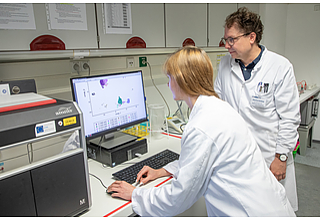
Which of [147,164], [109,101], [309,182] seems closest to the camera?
[147,164]

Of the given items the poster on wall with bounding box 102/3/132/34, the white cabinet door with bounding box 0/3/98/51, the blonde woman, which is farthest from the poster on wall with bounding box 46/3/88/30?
the blonde woman

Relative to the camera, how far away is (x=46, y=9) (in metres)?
1.07

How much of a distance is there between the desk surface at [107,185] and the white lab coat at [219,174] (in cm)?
7

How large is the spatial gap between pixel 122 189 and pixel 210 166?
401 millimetres

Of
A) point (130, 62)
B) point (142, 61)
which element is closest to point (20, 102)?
point (130, 62)

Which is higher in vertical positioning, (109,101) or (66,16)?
(66,16)

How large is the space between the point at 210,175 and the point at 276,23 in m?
3.13

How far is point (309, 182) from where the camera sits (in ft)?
8.29

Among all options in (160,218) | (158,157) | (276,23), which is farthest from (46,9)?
(276,23)

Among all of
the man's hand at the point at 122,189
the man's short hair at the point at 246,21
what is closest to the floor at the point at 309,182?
the man's short hair at the point at 246,21

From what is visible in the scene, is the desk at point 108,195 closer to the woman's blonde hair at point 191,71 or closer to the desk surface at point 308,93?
the woman's blonde hair at point 191,71

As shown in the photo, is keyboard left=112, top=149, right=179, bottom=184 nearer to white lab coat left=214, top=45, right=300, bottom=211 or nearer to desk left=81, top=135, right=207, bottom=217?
desk left=81, top=135, right=207, bottom=217

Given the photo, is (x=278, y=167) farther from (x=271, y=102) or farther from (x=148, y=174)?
(x=148, y=174)

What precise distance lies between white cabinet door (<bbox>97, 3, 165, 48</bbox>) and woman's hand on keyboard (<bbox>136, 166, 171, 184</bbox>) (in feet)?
2.38
